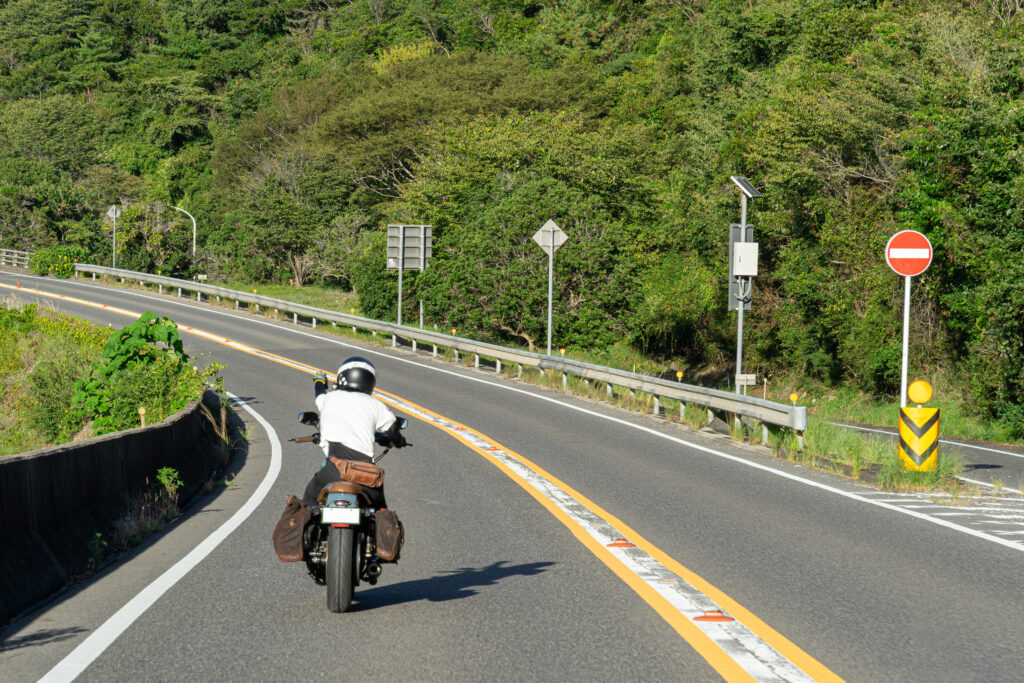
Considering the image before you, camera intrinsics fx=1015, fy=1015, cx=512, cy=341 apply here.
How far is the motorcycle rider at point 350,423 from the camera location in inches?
253

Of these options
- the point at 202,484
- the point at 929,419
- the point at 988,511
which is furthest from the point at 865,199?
the point at 202,484

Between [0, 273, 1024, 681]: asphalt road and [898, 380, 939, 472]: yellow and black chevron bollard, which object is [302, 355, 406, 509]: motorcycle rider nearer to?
[0, 273, 1024, 681]: asphalt road

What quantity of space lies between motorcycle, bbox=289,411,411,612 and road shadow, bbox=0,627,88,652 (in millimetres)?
Result: 1390

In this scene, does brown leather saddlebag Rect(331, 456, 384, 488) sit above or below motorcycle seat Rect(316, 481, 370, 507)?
above

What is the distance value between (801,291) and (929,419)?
21.9 meters

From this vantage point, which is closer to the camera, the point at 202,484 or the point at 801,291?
the point at 202,484

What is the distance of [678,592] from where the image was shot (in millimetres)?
6820

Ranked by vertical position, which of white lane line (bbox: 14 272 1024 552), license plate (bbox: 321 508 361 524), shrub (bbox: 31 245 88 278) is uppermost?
shrub (bbox: 31 245 88 278)

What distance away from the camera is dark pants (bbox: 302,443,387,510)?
249 inches

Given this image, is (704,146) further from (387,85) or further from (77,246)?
(77,246)

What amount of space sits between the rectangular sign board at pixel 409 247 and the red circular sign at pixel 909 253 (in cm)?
2608

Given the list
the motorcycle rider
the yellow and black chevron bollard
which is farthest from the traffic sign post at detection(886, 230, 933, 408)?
the motorcycle rider

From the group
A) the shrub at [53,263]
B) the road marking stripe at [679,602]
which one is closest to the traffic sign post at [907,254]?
the road marking stripe at [679,602]

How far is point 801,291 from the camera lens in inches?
1328
